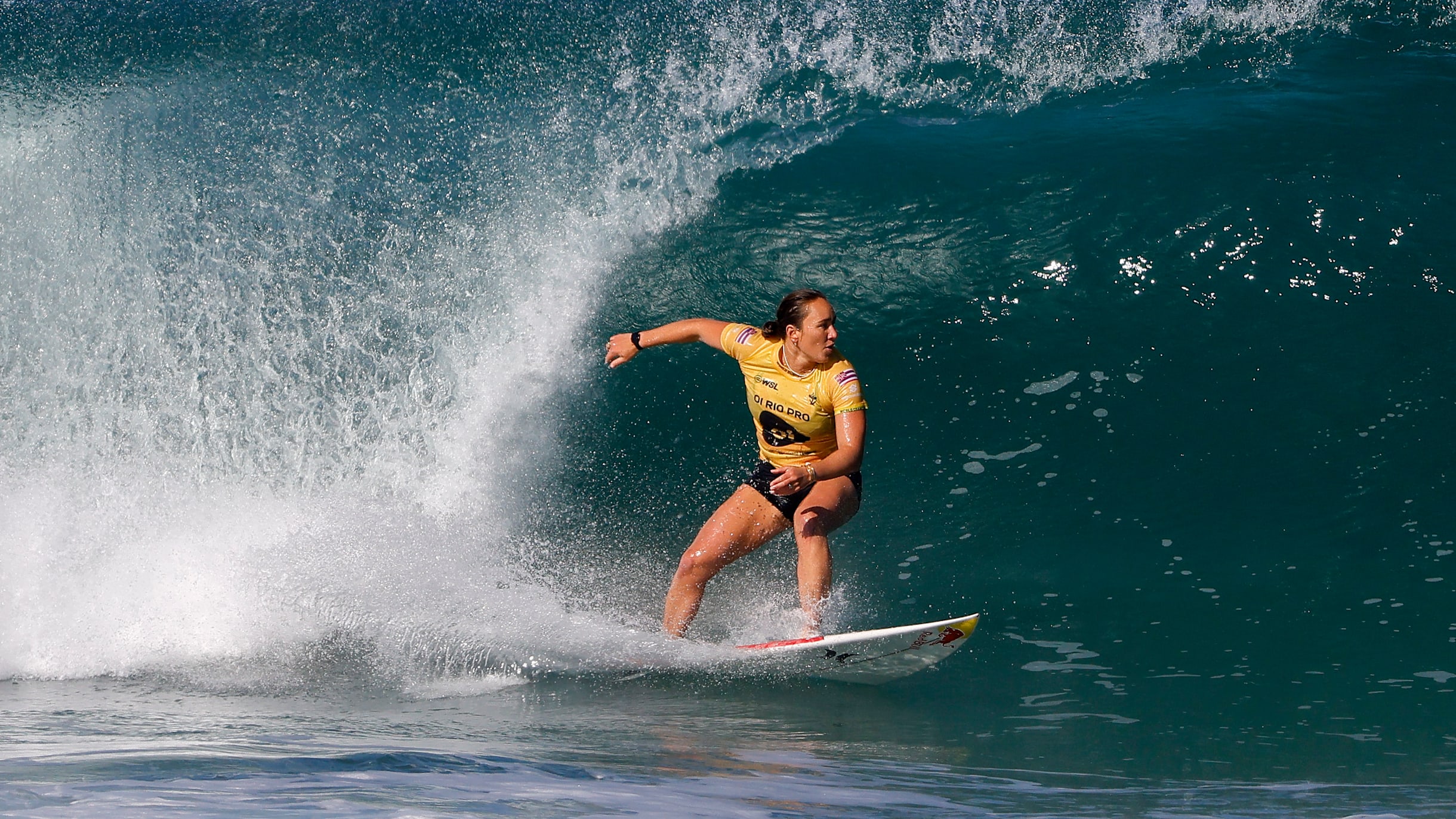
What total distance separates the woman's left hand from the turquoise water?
74 cm

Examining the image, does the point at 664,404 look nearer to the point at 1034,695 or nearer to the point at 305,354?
the point at 305,354

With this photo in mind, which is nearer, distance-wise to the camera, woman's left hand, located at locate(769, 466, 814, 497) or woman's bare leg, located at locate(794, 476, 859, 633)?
woman's left hand, located at locate(769, 466, 814, 497)

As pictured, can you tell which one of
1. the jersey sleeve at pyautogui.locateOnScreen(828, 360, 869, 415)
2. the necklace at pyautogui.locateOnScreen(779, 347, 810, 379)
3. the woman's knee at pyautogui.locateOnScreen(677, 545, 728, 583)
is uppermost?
the necklace at pyautogui.locateOnScreen(779, 347, 810, 379)

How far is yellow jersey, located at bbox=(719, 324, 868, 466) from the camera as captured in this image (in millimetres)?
3689

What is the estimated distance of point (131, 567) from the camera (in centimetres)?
473

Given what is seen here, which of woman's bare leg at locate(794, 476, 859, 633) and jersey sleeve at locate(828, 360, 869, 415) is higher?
jersey sleeve at locate(828, 360, 869, 415)

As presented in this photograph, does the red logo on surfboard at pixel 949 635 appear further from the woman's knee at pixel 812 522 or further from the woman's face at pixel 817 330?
the woman's face at pixel 817 330

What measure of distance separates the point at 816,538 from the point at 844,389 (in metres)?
0.60

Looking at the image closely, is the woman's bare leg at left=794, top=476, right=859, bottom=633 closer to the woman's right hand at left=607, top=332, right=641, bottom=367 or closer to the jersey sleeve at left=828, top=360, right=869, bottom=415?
the jersey sleeve at left=828, top=360, right=869, bottom=415

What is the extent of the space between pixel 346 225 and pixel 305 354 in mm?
800

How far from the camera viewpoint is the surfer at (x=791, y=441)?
3.64 meters

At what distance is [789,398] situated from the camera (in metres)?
3.81

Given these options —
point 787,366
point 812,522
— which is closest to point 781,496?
point 812,522

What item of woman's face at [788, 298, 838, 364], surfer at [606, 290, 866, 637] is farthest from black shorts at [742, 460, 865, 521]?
woman's face at [788, 298, 838, 364]
